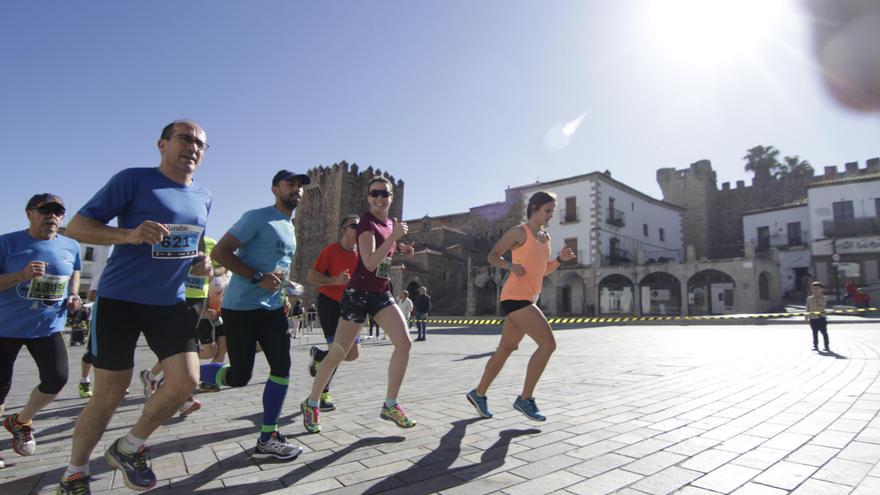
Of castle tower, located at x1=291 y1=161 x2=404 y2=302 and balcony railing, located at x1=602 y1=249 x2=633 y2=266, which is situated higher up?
castle tower, located at x1=291 y1=161 x2=404 y2=302

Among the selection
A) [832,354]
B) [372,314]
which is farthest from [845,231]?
[372,314]

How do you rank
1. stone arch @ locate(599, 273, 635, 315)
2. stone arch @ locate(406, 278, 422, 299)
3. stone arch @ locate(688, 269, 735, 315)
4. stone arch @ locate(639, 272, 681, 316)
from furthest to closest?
stone arch @ locate(406, 278, 422, 299) → stone arch @ locate(599, 273, 635, 315) → stone arch @ locate(639, 272, 681, 316) → stone arch @ locate(688, 269, 735, 315)

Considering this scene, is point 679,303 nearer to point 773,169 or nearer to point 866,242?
point 866,242

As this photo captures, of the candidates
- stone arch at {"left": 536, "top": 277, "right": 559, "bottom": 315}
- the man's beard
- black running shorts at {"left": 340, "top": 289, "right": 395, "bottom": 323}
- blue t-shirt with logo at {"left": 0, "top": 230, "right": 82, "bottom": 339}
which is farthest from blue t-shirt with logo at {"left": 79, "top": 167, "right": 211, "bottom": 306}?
stone arch at {"left": 536, "top": 277, "right": 559, "bottom": 315}

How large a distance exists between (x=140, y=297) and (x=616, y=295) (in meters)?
29.8

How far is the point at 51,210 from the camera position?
3459 mm

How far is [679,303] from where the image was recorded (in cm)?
2800

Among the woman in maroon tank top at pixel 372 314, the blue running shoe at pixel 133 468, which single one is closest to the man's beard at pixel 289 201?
the woman in maroon tank top at pixel 372 314

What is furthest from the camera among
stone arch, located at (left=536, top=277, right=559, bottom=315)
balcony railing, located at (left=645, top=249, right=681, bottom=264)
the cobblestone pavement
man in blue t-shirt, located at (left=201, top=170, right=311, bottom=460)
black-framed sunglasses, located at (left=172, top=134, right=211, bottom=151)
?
balcony railing, located at (left=645, top=249, right=681, bottom=264)

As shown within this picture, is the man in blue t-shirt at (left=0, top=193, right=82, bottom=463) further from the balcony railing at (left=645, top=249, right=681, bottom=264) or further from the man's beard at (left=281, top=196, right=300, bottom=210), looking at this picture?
the balcony railing at (left=645, top=249, right=681, bottom=264)

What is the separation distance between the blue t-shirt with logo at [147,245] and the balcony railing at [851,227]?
1524 inches

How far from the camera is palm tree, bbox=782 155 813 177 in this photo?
4191cm

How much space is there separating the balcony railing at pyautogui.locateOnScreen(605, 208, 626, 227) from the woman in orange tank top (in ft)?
94.7

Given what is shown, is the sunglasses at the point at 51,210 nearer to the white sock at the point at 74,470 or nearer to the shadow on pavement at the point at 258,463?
the white sock at the point at 74,470
